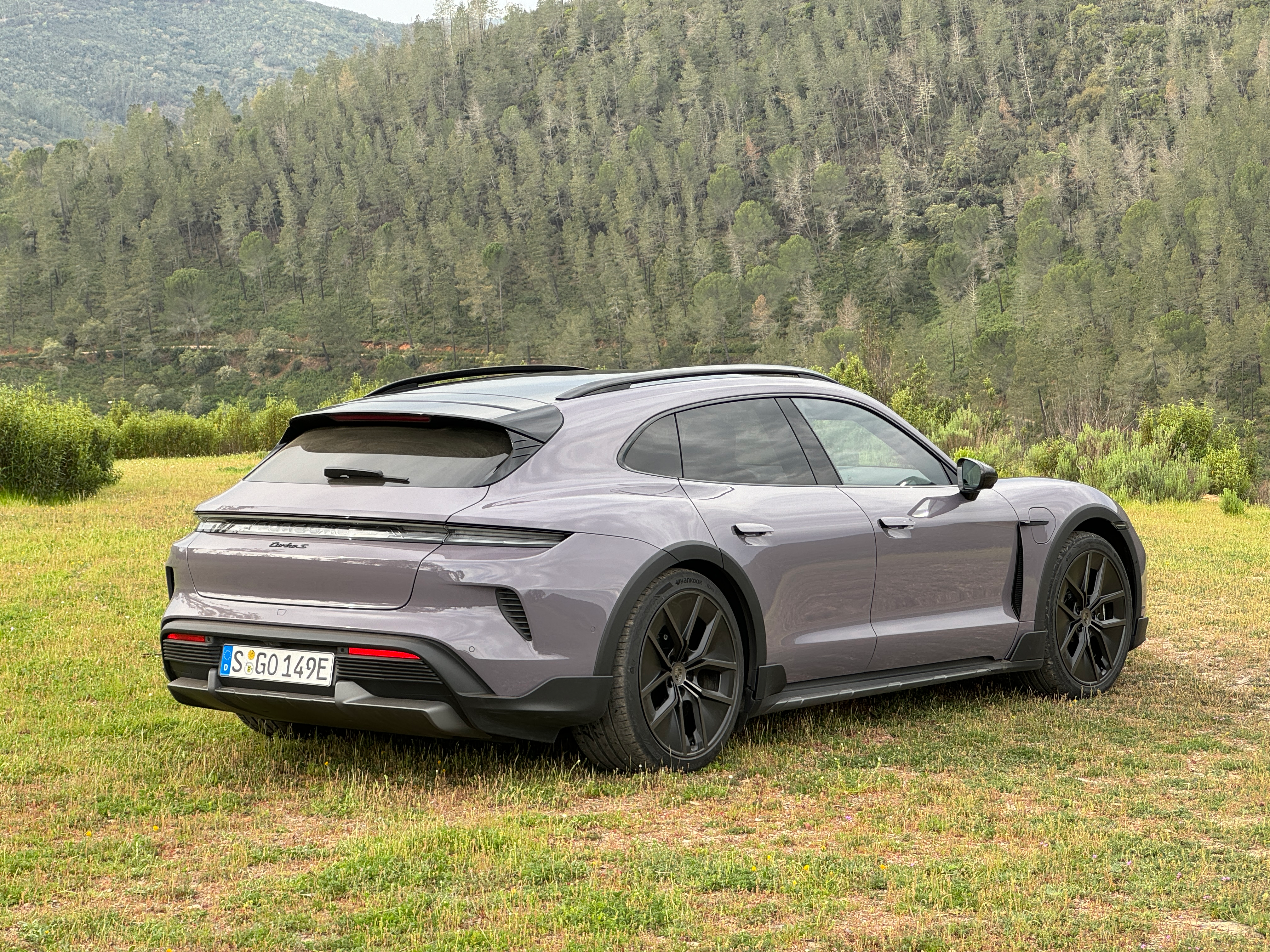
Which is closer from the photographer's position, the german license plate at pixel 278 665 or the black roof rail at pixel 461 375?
the german license plate at pixel 278 665

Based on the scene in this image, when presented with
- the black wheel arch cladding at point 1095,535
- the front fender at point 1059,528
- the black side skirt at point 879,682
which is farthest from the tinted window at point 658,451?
the black wheel arch cladding at point 1095,535

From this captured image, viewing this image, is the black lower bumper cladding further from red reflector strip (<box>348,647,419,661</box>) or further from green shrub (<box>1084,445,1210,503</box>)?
green shrub (<box>1084,445,1210,503</box>)

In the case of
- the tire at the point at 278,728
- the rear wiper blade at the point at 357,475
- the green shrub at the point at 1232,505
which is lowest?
the green shrub at the point at 1232,505

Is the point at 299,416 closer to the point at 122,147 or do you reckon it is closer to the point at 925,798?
the point at 925,798

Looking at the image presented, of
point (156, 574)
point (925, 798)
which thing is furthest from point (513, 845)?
point (156, 574)

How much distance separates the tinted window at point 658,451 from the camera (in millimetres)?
5082

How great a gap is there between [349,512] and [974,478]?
3017 millimetres

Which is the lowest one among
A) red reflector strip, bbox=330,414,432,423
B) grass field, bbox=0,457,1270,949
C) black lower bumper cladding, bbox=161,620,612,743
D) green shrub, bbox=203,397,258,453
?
green shrub, bbox=203,397,258,453

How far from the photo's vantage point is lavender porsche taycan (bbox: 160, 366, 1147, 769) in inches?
177

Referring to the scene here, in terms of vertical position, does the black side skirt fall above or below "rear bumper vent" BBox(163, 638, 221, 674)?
below

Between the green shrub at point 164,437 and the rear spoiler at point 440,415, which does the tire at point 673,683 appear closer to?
the rear spoiler at point 440,415

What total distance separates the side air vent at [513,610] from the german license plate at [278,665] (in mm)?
637

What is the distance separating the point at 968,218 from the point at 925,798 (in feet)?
424

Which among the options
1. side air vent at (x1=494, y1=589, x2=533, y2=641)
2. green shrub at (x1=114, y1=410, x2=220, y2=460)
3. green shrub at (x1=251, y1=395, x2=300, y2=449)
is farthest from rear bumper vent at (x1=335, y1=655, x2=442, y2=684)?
green shrub at (x1=251, y1=395, x2=300, y2=449)
